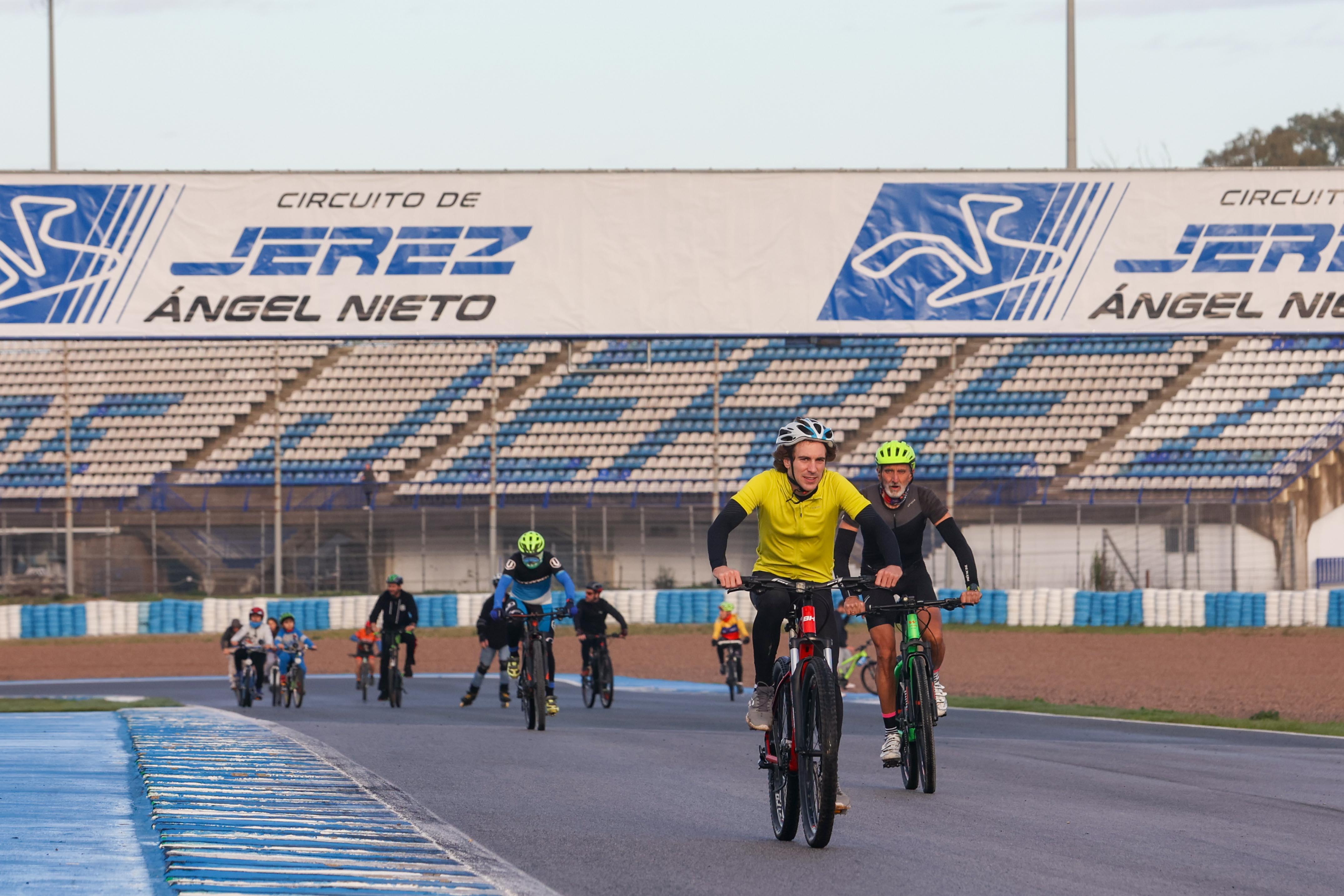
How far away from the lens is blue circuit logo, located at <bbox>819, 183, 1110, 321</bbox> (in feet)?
85.4

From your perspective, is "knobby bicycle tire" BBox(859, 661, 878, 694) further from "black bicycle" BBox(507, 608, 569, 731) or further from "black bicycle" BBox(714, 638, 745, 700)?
"black bicycle" BBox(507, 608, 569, 731)

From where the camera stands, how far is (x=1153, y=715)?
18812 millimetres

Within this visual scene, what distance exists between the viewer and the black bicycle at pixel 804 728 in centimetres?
739

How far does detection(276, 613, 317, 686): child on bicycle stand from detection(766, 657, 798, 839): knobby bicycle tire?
15.7m

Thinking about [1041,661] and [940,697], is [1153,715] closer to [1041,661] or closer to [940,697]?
[940,697]

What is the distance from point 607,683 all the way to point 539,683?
4969 millimetres

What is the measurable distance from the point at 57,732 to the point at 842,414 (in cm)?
3413

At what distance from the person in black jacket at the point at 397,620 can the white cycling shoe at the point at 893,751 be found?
12480 mm

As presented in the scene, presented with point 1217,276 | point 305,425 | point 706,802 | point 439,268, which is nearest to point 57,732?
point 706,802

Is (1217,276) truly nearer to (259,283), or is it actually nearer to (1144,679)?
(1144,679)

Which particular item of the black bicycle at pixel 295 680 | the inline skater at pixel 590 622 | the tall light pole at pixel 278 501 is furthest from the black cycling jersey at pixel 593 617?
the tall light pole at pixel 278 501

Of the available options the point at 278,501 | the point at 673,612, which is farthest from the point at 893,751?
the point at 278,501

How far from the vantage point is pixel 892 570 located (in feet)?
27.2

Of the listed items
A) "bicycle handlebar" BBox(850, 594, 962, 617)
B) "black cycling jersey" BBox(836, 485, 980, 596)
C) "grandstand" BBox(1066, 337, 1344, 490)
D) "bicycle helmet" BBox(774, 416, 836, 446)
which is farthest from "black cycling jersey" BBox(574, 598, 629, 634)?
"grandstand" BBox(1066, 337, 1344, 490)
